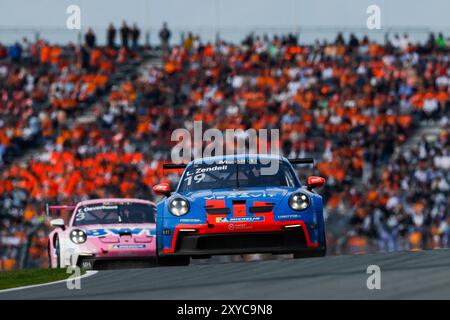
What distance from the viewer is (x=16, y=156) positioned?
29.6 metres

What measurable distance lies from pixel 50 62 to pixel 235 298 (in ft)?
82.7

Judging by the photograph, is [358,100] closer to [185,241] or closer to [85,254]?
[85,254]

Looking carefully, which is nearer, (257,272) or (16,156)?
(257,272)

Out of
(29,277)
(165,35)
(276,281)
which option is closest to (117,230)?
(29,277)

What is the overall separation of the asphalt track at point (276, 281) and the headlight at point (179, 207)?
60cm

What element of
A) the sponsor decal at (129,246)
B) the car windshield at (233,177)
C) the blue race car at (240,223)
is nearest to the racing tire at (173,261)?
the blue race car at (240,223)

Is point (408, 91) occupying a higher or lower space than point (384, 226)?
higher

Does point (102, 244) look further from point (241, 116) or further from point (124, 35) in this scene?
point (124, 35)

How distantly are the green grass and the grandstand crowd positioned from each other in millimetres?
6388

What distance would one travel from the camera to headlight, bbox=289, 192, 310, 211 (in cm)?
1305

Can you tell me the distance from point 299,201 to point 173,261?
1.59 meters

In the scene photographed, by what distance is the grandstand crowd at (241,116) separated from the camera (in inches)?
977

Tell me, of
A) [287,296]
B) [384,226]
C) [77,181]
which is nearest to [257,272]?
[287,296]

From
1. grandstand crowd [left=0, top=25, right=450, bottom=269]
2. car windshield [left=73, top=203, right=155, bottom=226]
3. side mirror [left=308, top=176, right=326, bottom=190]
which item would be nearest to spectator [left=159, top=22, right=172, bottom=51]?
grandstand crowd [left=0, top=25, right=450, bottom=269]
